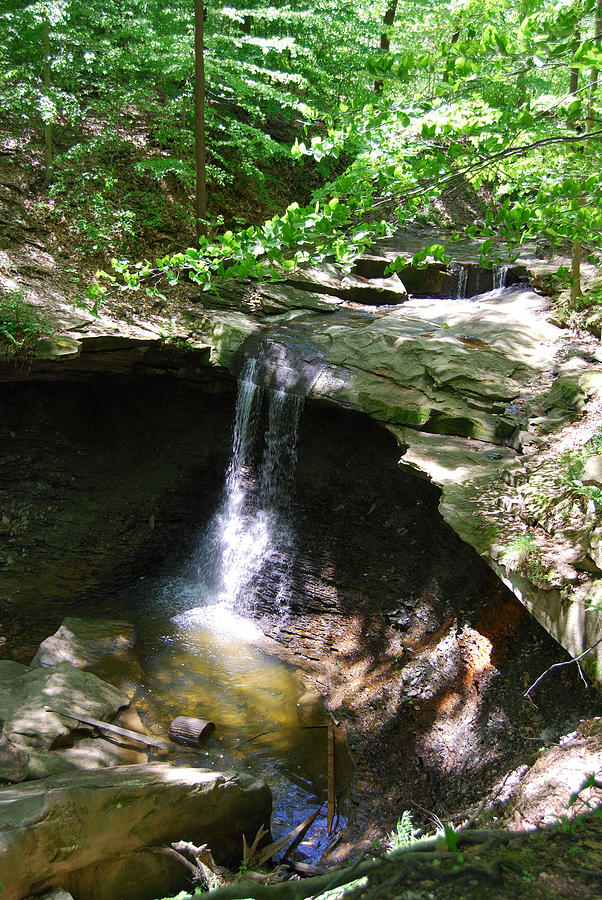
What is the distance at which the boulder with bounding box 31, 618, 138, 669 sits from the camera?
20.7 feet

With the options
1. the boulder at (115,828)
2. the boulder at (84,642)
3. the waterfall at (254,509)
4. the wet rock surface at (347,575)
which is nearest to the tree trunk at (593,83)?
the wet rock surface at (347,575)

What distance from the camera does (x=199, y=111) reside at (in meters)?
9.12

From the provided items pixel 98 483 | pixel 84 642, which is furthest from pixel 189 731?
pixel 98 483

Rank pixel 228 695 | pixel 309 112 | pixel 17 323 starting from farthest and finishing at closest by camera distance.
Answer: pixel 17 323 < pixel 228 695 < pixel 309 112

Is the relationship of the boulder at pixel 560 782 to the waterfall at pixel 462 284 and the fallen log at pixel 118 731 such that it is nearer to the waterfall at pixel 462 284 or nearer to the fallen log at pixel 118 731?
the fallen log at pixel 118 731

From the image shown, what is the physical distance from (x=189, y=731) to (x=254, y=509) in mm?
3490

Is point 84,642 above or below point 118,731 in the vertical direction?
above

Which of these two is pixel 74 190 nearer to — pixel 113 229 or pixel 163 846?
pixel 113 229

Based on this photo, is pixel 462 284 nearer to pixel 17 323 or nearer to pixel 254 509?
pixel 254 509

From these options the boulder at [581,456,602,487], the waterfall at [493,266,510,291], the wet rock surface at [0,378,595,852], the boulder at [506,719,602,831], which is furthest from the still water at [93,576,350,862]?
the waterfall at [493,266,510,291]

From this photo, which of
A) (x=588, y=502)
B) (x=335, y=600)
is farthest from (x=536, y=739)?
(x=335, y=600)

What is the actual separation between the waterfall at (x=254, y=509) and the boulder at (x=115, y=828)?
12.1ft

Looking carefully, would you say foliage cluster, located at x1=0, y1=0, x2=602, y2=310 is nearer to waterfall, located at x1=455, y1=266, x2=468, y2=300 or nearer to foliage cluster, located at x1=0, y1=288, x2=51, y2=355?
waterfall, located at x1=455, y1=266, x2=468, y2=300

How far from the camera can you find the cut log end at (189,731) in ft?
17.9
